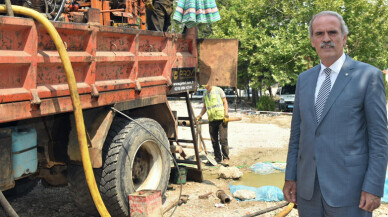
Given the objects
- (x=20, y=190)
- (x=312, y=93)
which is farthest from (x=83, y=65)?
(x=20, y=190)

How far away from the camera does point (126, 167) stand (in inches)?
164

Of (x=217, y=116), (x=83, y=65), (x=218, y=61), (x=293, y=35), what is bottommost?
(x=217, y=116)

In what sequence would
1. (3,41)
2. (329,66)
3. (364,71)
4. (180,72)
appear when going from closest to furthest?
(364,71)
(329,66)
(3,41)
(180,72)

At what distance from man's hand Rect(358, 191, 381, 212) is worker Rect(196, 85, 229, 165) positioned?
5.61m

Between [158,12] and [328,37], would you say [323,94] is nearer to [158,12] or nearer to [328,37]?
[328,37]

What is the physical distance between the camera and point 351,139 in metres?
2.34

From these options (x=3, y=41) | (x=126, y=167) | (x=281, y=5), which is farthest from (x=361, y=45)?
(x=3, y=41)

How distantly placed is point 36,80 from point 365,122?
8.19 ft

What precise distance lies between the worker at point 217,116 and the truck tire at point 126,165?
10.2ft

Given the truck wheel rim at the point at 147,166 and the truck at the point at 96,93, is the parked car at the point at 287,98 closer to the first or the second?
the truck at the point at 96,93

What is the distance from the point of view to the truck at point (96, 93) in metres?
3.06

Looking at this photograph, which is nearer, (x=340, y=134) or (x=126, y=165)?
(x=340, y=134)

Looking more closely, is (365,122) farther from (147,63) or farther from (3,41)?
(147,63)

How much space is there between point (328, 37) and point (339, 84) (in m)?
0.30
